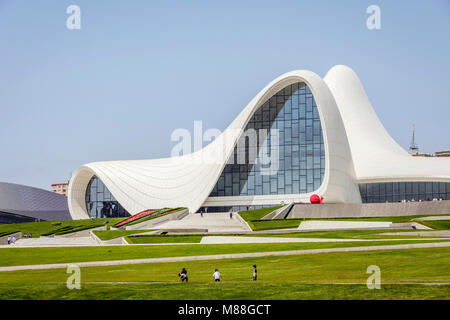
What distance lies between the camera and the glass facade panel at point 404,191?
2130 inches

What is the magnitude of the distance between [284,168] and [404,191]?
10.7 m

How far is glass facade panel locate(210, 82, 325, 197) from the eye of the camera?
55469mm

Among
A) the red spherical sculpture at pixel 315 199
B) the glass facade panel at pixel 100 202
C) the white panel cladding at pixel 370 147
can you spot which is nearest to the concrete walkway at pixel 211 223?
the red spherical sculpture at pixel 315 199

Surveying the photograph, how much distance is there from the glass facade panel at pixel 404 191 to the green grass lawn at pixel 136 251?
94.1ft

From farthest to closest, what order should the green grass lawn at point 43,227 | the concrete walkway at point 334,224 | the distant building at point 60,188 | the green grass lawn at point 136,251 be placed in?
the distant building at point 60,188, the green grass lawn at point 43,227, the concrete walkway at point 334,224, the green grass lawn at point 136,251

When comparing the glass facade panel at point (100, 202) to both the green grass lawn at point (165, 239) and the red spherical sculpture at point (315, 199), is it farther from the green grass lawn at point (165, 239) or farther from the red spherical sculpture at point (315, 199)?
the green grass lawn at point (165, 239)

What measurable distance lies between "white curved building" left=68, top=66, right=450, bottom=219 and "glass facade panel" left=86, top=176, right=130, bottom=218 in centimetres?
80

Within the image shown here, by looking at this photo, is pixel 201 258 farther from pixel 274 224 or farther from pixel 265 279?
pixel 274 224

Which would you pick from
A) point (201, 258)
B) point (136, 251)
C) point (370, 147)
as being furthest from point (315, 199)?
point (201, 258)

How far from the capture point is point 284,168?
55969 millimetres
